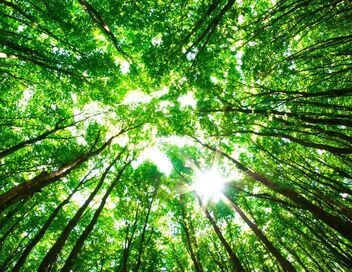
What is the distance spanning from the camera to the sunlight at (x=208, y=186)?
12.3 m

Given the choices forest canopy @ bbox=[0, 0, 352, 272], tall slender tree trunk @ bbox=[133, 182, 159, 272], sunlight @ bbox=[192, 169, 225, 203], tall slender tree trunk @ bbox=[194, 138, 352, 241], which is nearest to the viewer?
tall slender tree trunk @ bbox=[194, 138, 352, 241]

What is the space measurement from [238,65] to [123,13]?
207 inches

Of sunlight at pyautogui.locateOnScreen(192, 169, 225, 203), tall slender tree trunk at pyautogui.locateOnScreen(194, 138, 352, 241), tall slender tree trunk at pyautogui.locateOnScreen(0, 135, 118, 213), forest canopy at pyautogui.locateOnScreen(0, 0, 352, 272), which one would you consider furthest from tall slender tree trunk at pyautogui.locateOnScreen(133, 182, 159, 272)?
tall slender tree trunk at pyautogui.locateOnScreen(194, 138, 352, 241)

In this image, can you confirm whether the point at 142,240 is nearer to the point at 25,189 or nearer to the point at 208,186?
the point at 208,186

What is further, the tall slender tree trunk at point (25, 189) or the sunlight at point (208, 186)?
the sunlight at point (208, 186)

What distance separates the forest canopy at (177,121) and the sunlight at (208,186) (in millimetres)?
97

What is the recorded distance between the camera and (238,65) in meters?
9.68

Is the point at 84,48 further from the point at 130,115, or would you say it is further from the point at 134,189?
A: the point at 134,189

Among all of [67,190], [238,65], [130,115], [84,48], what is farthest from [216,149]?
[67,190]

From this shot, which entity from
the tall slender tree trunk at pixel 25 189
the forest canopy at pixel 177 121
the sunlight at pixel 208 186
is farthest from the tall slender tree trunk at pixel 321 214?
the tall slender tree trunk at pixel 25 189

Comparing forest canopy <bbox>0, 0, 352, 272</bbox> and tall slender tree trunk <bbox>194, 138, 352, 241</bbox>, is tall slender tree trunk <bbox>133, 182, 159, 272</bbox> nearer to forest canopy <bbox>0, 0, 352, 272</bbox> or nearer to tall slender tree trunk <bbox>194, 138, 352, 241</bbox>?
forest canopy <bbox>0, 0, 352, 272</bbox>

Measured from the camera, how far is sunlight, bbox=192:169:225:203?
12.3 meters

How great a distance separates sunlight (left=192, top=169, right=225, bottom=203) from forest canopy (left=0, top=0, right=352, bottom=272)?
97mm

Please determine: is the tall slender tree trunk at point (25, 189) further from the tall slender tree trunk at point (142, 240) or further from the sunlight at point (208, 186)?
the sunlight at point (208, 186)
